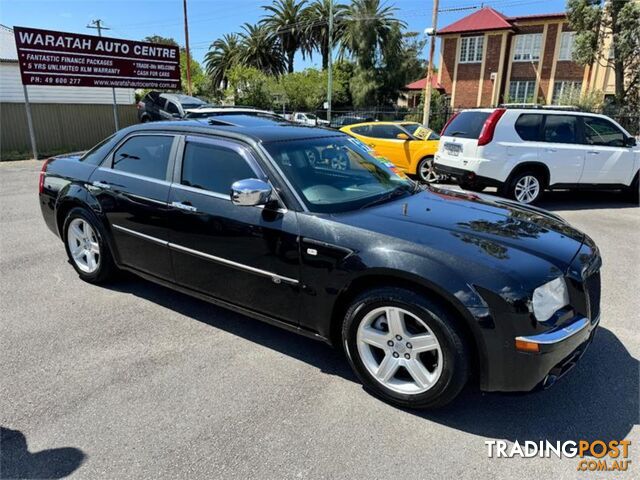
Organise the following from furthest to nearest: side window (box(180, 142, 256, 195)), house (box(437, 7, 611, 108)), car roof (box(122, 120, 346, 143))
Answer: house (box(437, 7, 611, 108)) → car roof (box(122, 120, 346, 143)) → side window (box(180, 142, 256, 195))

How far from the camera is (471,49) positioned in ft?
117

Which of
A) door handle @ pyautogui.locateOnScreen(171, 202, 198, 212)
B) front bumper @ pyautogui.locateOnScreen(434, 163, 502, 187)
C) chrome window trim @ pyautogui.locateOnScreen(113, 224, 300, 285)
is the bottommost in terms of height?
front bumper @ pyautogui.locateOnScreen(434, 163, 502, 187)

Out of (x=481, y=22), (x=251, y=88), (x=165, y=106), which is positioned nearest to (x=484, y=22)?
(x=481, y=22)

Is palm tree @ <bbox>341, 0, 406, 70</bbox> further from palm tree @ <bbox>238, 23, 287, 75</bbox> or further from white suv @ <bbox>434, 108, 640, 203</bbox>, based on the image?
white suv @ <bbox>434, 108, 640, 203</bbox>

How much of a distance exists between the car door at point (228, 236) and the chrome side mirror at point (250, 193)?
0.15 meters

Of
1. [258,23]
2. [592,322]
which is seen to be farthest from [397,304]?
[258,23]

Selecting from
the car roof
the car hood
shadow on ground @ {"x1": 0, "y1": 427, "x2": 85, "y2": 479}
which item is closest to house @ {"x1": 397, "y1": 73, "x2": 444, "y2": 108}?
the car roof

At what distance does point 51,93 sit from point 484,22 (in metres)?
29.3

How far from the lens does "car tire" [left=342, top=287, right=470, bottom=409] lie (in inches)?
103

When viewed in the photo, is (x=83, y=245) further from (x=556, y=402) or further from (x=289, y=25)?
(x=289, y=25)

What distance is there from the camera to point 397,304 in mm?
2713

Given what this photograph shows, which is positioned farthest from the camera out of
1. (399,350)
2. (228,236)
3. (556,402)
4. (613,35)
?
(613,35)

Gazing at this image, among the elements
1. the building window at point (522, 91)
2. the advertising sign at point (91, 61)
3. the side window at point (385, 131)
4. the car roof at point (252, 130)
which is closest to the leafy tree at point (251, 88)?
the building window at point (522, 91)

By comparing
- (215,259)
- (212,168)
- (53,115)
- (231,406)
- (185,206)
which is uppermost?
(212,168)
